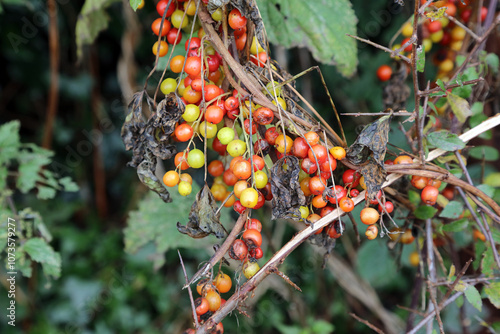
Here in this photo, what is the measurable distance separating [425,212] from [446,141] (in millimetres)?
201

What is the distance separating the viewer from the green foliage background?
1.79 m

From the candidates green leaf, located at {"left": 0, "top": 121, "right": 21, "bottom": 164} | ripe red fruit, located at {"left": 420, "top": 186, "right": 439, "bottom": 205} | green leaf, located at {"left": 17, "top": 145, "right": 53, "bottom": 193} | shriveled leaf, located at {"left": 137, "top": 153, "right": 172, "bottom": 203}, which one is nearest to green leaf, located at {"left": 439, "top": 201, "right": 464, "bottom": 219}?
ripe red fruit, located at {"left": 420, "top": 186, "right": 439, "bottom": 205}

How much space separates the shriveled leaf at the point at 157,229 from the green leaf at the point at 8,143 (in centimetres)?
50

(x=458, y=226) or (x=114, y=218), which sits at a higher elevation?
(x=458, y=226)

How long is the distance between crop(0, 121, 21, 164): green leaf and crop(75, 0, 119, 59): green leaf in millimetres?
413

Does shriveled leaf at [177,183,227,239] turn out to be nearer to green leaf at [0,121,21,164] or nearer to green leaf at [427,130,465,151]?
green leaf at [427,130,465,151]

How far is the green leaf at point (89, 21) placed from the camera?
1.22 metres

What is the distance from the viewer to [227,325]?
1996 millimetres

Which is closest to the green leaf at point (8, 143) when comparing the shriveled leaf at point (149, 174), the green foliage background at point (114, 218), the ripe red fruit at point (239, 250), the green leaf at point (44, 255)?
the green foliage background at point (114, 218)

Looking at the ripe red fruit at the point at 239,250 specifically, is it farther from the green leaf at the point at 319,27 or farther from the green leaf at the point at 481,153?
the green leaf at the point at 481,153

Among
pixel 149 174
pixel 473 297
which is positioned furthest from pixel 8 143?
pixel 473 297

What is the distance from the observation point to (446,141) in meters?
0.85

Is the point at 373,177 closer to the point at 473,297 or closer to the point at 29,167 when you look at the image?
the point at 473,297

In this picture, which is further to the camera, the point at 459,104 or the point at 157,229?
the point at 157,229
